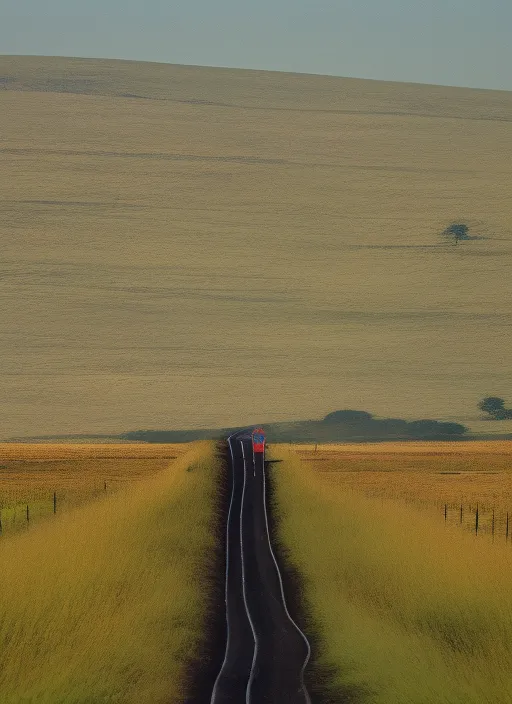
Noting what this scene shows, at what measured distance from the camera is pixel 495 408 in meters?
99.6

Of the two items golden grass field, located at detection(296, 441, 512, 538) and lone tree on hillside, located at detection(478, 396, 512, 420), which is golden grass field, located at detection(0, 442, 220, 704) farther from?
lone tree on hillside, located at detection(478, 396, 512, 420)

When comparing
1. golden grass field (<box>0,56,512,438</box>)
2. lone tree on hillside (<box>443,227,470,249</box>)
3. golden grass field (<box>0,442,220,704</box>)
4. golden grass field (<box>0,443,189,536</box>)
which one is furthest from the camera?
lone tree on hillside (<box>443,227,470,249</box>)

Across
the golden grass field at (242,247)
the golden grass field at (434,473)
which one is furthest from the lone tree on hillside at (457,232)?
the golden grass field at (434,473)

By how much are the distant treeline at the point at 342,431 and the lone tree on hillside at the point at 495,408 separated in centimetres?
456

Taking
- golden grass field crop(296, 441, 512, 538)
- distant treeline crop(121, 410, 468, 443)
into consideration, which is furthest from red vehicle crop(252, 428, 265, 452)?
distant treeline crop(121, 410, 468, 443)

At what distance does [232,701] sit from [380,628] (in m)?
4.67

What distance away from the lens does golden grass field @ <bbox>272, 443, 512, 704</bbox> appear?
15180 millimetres

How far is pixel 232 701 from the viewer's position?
1502cm

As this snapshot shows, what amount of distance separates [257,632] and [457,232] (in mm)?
118990

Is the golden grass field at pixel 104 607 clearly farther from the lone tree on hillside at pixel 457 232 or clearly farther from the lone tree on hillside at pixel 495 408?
the lone tree on hillside at pixel 457 232

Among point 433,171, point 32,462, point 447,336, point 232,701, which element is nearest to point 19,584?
point 232,701

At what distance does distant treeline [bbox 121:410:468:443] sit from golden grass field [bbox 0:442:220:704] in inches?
Answer: 2383

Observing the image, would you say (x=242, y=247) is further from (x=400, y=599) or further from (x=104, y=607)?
(x=104, y=607)

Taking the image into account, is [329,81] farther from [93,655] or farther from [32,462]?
[93,655]
